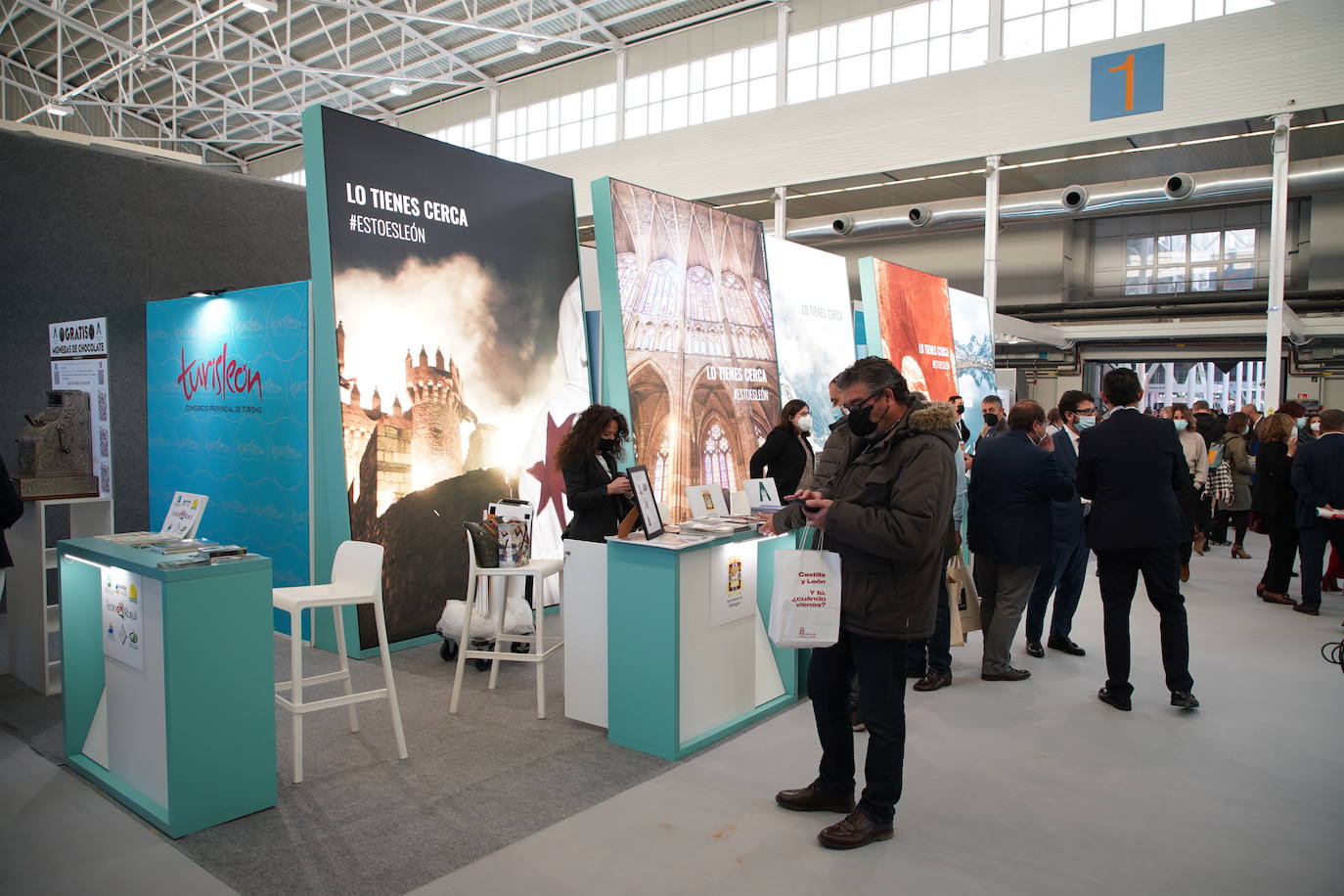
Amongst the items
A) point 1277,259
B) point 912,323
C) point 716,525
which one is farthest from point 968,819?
point 1277,259

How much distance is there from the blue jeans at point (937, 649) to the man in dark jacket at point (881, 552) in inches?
63.7

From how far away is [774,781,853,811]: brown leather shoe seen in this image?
9.48 feet

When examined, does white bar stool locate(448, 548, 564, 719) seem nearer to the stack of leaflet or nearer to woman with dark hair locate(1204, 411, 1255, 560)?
the stack of leaflet

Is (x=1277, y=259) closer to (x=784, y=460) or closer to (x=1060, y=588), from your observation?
(x=1060, y=588)

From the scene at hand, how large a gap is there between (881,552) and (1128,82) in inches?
433

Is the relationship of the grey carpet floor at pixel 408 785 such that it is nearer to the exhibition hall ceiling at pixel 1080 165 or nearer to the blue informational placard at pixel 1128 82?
the blue informational placard at pixel 1128 82

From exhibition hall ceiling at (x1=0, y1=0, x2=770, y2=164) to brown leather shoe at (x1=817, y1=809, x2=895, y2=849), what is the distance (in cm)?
1323

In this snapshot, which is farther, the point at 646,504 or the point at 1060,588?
the point at 1060,588

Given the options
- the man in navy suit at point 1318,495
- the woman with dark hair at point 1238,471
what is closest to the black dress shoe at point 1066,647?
the man in navy suit at point 1318,495

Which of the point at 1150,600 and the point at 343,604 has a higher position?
the point at 343,604

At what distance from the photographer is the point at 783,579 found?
262 centimetres

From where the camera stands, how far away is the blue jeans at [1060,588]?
16.4ft

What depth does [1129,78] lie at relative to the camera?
1090cm

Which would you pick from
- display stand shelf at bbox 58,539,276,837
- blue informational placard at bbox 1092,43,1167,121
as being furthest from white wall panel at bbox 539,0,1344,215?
display stand shelf at bbox 58,539,276,837
